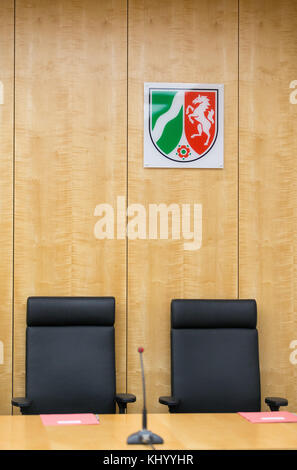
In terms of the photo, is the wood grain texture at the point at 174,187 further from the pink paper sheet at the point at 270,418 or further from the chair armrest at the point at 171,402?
the pink paper sheet at the point at 270,418

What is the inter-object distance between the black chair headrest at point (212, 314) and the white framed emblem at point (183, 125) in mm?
984

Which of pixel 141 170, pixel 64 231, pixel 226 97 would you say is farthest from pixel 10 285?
pixel 226 97

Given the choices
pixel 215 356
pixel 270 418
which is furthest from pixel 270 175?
pixel 270 418

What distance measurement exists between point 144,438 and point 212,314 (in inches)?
54.7

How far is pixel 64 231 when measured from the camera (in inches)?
154

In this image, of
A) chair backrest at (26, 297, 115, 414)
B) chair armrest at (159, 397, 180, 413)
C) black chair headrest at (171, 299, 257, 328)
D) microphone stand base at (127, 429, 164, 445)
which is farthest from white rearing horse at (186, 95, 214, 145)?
microphone stand base at (127, 429, 164, 445)

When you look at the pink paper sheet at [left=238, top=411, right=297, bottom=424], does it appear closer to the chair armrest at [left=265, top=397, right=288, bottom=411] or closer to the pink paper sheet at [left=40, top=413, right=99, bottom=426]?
the chair armrest at [left=265, top=397, right=288, bottom=411]

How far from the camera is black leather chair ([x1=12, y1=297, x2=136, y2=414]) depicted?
11.3ft

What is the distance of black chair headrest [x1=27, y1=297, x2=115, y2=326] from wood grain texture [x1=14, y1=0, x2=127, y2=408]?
0.99ft

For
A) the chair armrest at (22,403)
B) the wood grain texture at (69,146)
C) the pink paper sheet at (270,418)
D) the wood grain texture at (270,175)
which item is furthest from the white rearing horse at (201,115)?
the chair armrest at (22,403)

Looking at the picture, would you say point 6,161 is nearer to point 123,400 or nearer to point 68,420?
point 123,400
